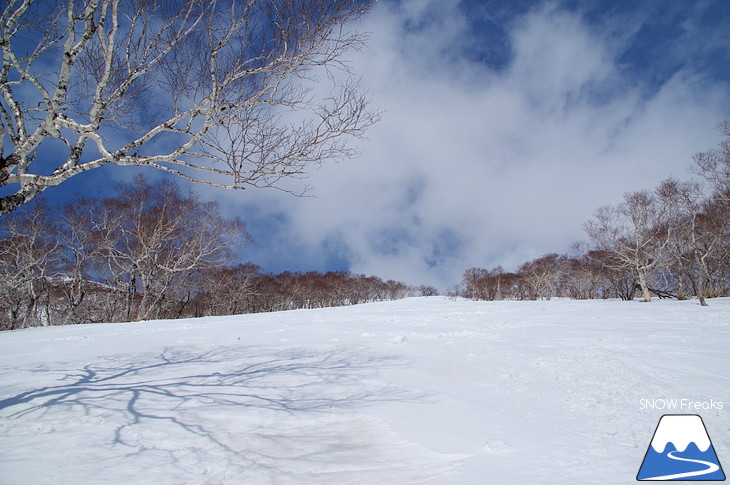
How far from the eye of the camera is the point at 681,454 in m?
1.93

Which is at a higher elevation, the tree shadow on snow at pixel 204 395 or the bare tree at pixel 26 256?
the bare tree at pixel 26 256

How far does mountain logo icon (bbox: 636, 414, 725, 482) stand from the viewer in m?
1.71

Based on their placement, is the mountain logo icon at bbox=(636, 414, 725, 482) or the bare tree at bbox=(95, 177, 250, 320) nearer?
the mountain logo icon at bbox=(636, 414, 725, 482)

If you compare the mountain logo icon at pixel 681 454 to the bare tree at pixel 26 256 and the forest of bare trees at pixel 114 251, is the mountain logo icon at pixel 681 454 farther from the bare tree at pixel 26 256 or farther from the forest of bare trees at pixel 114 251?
the bare tree at pixel 26 256

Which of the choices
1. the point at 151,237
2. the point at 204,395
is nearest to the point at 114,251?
the point at 151,237

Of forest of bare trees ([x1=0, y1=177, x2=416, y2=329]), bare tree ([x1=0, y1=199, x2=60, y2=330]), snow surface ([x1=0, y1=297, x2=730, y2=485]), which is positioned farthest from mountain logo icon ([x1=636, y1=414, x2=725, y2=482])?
bare tree ([x1=0, y1=199, x2=60, y2=330])

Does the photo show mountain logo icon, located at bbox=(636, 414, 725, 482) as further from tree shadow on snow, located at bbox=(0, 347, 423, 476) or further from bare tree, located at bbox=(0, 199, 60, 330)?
bare tree, located at bbox=(0, 199, 60, 330)

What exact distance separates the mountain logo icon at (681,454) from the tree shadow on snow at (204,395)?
1801 millimetres

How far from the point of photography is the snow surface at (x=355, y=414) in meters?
1.88

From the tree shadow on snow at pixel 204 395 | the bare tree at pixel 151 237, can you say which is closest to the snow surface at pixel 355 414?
the tree shadow on snow at pixel 204 395

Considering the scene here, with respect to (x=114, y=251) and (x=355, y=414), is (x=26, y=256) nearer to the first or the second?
(x=114, y=251)

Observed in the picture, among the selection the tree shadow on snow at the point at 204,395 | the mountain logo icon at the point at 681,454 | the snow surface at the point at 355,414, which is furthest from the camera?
the tree shadow on snow at the point at 204,395

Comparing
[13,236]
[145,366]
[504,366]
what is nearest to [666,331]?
[504,366]

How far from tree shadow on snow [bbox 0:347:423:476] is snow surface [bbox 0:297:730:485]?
0.02 meters
